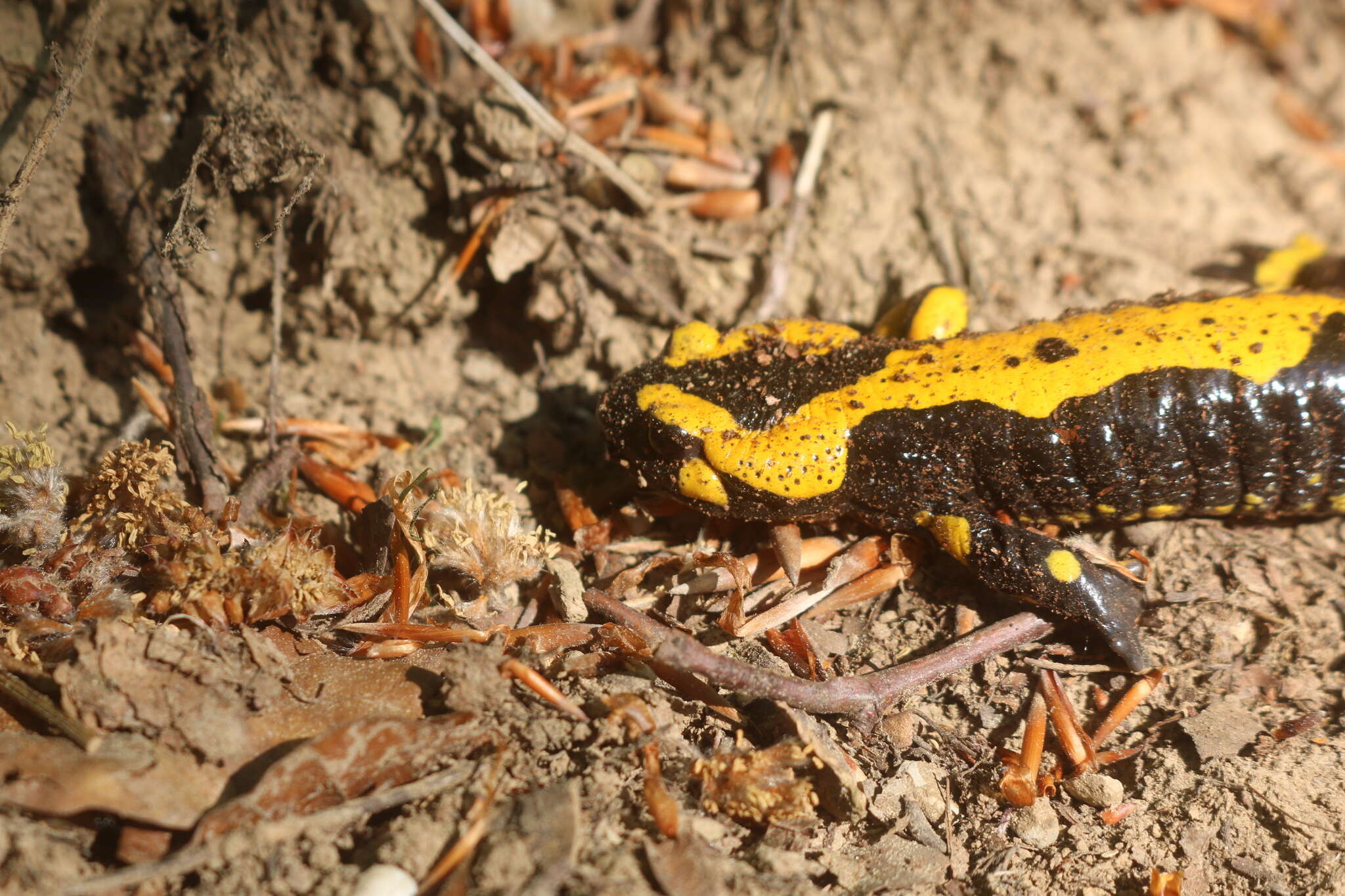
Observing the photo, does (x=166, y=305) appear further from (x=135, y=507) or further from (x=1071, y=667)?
(x=1071, y=667)

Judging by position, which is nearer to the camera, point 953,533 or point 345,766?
point 345,766

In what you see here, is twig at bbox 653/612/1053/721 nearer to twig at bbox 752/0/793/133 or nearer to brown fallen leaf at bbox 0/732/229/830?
brown fallen leaf at bbox 0/732/229/830

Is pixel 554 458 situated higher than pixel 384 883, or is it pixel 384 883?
pixel 554 458

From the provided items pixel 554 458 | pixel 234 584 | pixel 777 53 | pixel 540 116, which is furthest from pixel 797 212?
pixel 234 584

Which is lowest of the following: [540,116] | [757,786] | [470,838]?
[470,838]

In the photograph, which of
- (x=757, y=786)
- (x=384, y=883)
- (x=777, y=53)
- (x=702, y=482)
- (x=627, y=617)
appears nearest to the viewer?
(x=384, y=883)

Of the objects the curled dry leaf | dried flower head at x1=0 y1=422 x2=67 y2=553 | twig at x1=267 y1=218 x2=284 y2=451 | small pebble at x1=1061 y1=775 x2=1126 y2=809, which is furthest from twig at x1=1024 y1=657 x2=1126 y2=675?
dried flower head at x1=0 y1=422 x2=67 y2=553

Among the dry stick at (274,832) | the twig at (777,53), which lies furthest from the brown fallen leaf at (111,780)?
the twig at (777,53)
